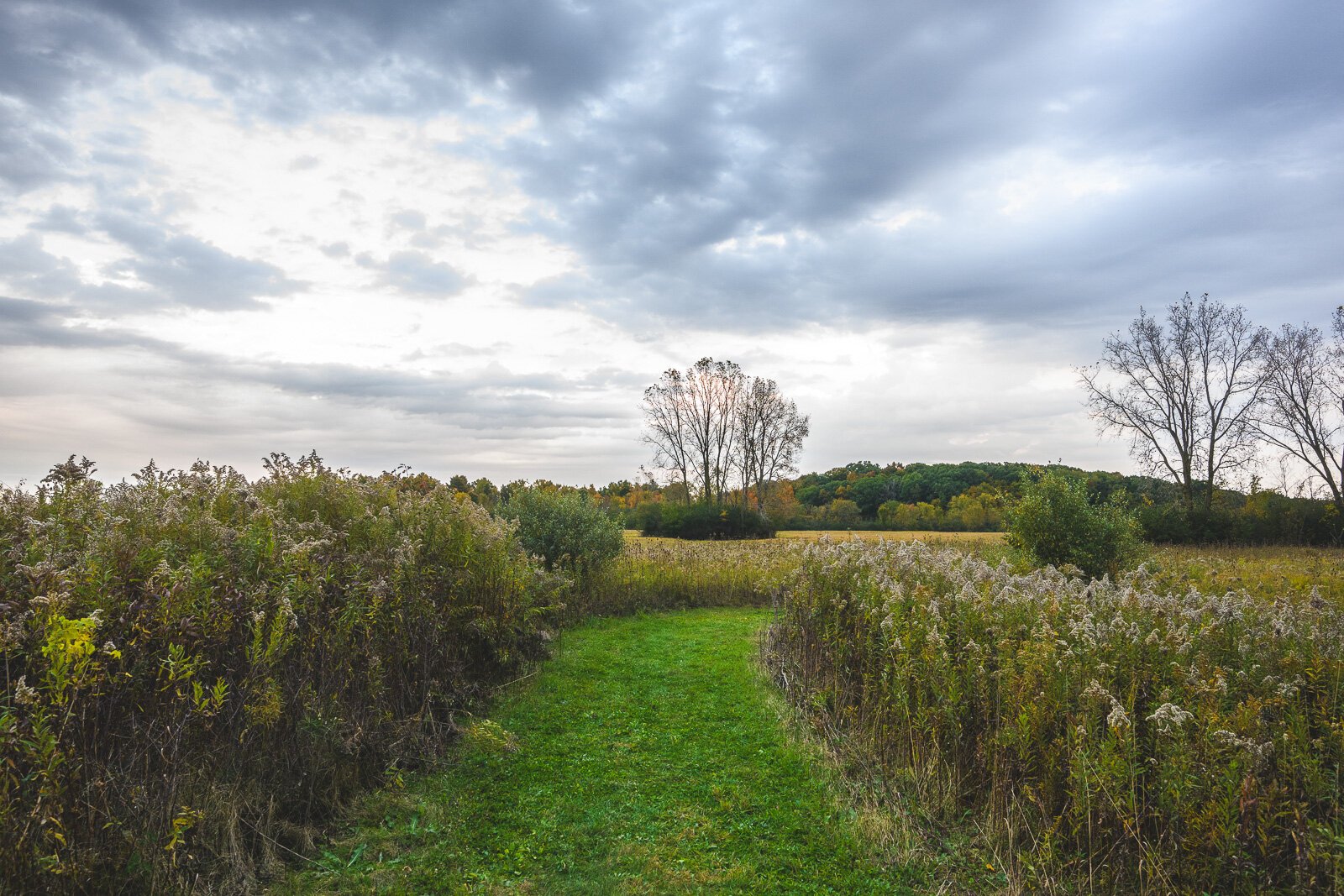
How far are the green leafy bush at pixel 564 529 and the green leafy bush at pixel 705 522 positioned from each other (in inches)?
903

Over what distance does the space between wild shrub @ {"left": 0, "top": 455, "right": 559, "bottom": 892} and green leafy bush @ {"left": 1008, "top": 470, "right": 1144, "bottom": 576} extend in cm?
1257

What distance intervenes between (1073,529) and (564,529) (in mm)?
10780

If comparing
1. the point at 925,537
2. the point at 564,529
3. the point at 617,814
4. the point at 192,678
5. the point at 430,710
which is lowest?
the point at 617,814

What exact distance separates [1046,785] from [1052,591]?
8.59 ft

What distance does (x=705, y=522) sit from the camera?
37938 millimetres

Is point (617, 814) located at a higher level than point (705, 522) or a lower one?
lower

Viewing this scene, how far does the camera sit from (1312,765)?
3.28m

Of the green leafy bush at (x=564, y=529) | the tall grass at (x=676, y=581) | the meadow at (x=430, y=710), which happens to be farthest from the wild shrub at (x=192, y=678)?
the tall grass at (x=676, y=581)

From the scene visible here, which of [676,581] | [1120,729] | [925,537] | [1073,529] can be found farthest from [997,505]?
[1120,729]

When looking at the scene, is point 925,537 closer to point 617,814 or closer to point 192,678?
point 617,814

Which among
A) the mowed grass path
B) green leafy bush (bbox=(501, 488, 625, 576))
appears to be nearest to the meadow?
the mowed grass path

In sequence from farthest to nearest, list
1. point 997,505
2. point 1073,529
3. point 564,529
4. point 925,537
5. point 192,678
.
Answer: point 997,505
point 925,537
point 1073,529
point 564,529
point 192,678

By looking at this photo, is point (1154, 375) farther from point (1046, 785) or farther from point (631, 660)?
point (1046, 785)

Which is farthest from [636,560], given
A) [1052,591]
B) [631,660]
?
[1052,591]
